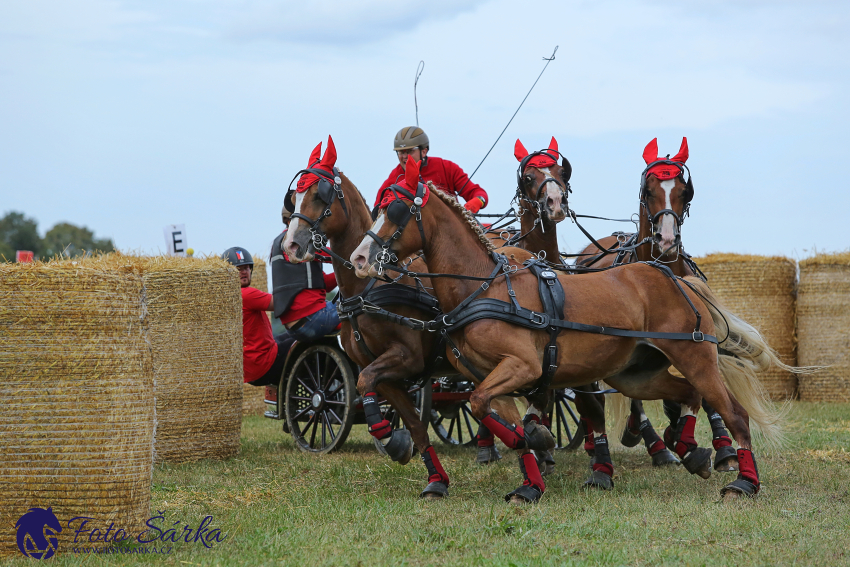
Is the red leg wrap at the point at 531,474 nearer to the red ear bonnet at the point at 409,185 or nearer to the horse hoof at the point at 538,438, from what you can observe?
the horse hoof at the point at 538,438

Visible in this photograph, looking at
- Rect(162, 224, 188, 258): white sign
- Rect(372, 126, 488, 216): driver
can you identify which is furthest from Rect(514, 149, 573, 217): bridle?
Rect(162, 224, 188, 258): white sign

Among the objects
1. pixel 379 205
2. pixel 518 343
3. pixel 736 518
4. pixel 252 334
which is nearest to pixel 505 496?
pixel 518 343

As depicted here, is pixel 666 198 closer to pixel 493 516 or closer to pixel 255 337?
pixel 493 516

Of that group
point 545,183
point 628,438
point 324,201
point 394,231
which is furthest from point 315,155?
point 628,438

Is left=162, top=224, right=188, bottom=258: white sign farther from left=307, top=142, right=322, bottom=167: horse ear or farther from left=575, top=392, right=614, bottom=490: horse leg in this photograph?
left=575, top=392, right=614, bottom=490: horse leg

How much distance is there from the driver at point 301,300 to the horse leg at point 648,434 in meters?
2.91

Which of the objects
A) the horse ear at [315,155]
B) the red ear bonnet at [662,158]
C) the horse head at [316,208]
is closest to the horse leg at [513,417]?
the horse head at [316,208]

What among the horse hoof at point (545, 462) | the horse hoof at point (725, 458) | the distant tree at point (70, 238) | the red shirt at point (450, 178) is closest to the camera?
the horse hoof at point (725, 458)

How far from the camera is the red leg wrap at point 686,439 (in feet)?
20.5

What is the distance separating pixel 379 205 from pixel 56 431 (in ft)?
8.35

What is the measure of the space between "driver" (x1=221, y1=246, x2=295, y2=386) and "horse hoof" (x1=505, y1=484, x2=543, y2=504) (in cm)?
393

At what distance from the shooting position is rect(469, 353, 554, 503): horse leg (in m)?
5.23

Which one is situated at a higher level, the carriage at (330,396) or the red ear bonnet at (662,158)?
the red ear bonnet at (662,158)

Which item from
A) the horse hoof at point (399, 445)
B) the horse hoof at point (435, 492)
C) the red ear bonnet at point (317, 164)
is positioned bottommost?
the horse hoof at point (435, 492)
